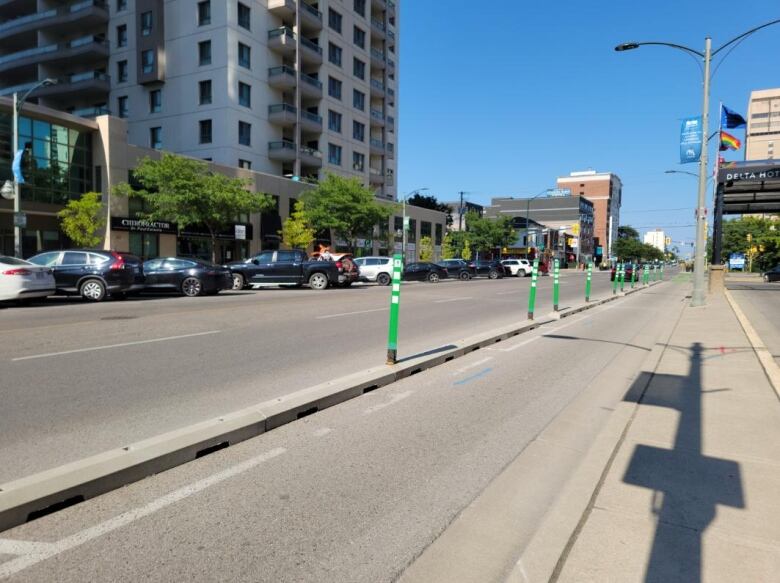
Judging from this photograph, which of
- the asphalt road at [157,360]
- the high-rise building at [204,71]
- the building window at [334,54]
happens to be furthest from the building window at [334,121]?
the asphalt road at [157,360]

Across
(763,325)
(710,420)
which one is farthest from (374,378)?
(763,325)

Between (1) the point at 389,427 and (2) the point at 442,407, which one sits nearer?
(1) the point at 389,427

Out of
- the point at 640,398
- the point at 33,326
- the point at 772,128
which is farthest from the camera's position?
the point at 772,128

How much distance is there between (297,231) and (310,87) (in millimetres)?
15187

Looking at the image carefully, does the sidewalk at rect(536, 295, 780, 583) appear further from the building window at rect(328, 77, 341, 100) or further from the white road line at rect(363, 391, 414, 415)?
the building window at rect(328, 77, 341, 100)

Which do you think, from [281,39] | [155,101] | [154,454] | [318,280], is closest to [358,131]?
[281,39]

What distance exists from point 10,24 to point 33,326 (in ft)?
161

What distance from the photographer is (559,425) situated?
5109 millimetres

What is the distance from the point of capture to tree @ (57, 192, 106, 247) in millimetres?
26844

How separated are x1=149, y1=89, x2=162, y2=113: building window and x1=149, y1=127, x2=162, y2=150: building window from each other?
4.89ft

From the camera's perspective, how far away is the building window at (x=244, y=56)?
41094 mm

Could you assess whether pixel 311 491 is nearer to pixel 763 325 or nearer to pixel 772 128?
pixel 763 325

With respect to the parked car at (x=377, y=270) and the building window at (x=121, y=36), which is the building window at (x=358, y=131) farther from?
the parked car at (x=377, y=270)

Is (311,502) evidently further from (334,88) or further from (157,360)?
(334,88)
